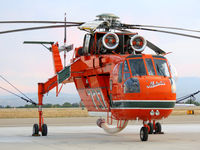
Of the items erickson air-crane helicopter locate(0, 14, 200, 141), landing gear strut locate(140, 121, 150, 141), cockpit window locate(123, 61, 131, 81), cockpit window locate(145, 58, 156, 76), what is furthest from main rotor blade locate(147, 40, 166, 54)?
landing gear strut locate(140, 121, 150, 141)

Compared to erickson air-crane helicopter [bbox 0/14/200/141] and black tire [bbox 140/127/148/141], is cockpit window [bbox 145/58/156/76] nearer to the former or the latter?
erickson air-crane helicopter [bbox 0/14/200/141]

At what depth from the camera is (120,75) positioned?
15742mm

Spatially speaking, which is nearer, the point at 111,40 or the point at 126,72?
the point at 126,72

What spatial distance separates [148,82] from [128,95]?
0.95 m

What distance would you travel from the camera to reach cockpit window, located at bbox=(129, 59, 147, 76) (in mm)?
15498

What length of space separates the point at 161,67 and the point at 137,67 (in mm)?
1162

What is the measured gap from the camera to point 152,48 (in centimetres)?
1900

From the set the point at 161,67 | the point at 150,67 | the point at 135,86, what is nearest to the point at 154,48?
the point at 161,67

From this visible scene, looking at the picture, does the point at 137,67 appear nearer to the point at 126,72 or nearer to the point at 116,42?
the point at 126,72

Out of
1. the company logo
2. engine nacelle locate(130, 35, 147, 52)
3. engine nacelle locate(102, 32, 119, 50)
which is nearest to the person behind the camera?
the company logo

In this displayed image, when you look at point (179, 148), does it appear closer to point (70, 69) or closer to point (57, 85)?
point (70, 69)

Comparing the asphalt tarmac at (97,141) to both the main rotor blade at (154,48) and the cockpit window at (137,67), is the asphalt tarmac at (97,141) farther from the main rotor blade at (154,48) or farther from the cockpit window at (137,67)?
the main rotor blade at (154,48)

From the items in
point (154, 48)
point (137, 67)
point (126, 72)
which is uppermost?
point (154, 48)

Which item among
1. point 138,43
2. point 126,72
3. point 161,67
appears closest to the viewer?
point 126,72
